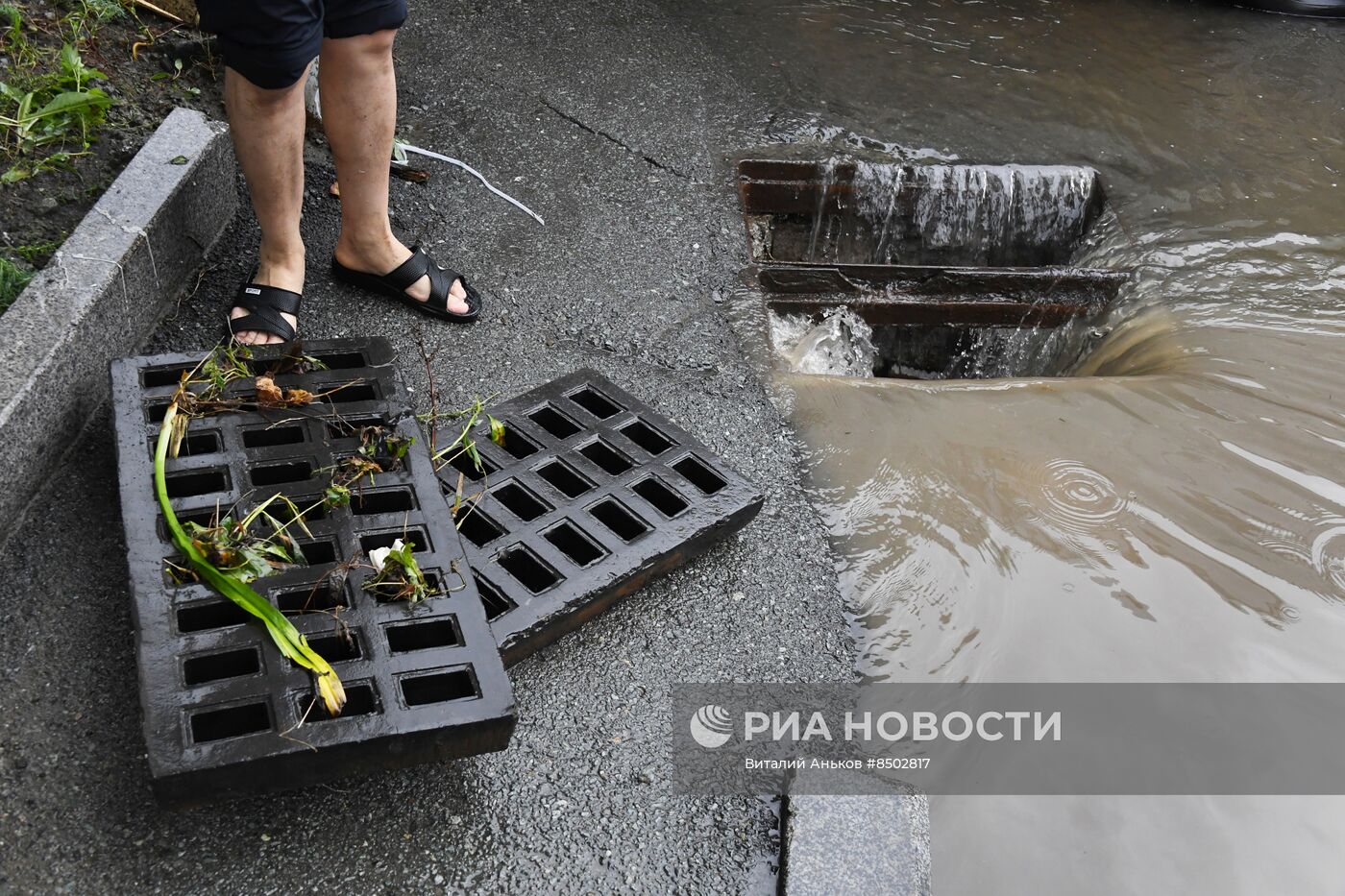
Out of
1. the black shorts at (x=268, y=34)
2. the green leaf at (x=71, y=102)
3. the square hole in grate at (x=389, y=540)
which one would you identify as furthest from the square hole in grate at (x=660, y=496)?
the green leaf at (x=71, y=102)

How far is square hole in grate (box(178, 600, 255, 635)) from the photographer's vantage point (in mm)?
2035

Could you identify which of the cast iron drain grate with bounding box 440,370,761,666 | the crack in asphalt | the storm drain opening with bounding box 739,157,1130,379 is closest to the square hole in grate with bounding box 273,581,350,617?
the cast iron drain grate with bounding box 440,370,761,666

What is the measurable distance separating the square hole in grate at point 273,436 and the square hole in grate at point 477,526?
0.41 metres

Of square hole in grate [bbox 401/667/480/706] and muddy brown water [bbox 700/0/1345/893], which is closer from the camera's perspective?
square hole in grate [bbox 401/667/480/706]

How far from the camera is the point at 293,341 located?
2662mm

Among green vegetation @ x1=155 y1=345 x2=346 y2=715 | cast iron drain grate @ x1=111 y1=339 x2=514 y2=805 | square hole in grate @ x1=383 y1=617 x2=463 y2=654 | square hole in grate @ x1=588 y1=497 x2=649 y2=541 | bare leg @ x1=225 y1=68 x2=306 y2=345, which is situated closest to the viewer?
cast iron drain grate @ x1=111 y1=339 x2=514 y2=805

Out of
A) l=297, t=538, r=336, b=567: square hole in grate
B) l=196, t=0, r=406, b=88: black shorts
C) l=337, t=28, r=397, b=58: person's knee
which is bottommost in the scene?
l=297, t=538, r=336, b=567: square hole in grate

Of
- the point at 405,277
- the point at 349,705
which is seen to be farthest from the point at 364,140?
the point at 349,705

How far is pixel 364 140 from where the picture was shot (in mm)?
2947

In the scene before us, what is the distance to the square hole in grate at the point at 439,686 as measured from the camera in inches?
78.0

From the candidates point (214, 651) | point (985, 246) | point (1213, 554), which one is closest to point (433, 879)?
point (214, 651)

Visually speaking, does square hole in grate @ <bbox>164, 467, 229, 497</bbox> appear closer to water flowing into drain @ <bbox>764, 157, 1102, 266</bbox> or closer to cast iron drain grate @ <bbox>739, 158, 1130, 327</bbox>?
cast iron drain grate @ <bbox>739, 158, 1130, 327</bbox>

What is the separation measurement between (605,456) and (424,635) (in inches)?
31.4

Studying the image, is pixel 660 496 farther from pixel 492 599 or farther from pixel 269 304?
pixel 269 304
